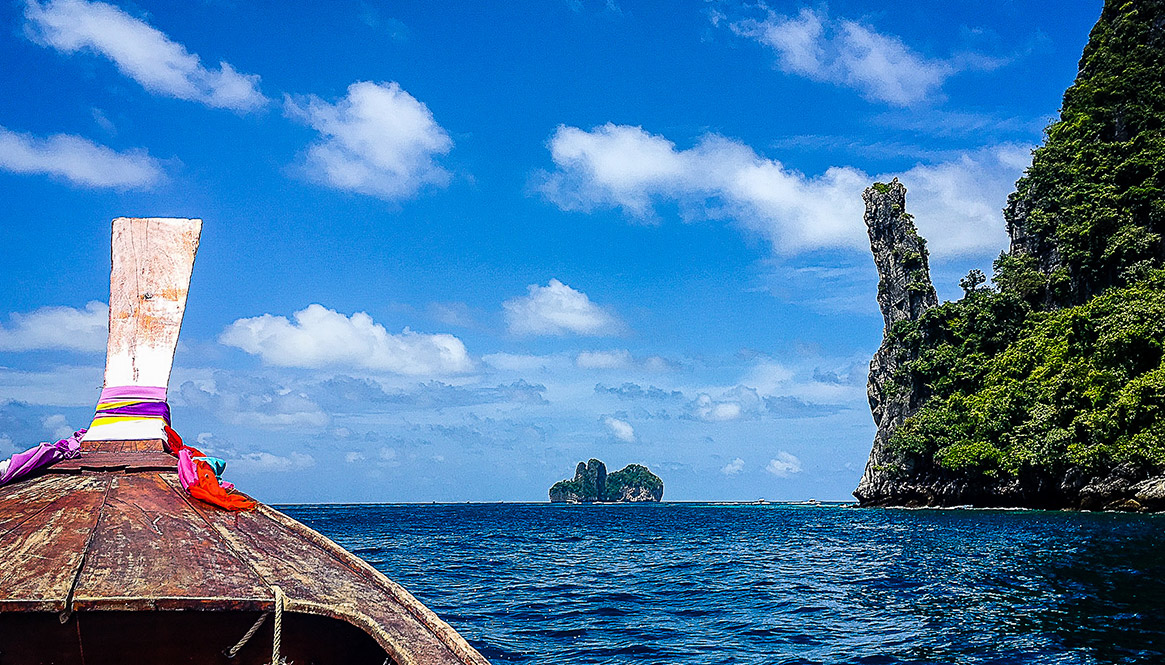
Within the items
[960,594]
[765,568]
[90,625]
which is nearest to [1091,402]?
[765,568]

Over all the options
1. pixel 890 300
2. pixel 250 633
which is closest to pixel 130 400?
pixel 250 633

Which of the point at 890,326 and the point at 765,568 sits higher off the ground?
the point at 890,326

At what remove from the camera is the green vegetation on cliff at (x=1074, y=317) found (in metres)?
40.1

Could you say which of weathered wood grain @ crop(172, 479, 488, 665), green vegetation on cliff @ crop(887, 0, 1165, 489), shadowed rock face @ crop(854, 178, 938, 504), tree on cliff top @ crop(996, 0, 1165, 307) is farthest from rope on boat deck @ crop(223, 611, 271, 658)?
shadowed rock face @ crop(854, 178, 938, 504)

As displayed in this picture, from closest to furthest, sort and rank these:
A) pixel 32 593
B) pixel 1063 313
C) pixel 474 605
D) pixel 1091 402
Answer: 1. pixel 32 593
2. pixel 474 605
3. pixel 1091 402
4. pixel 1063 313

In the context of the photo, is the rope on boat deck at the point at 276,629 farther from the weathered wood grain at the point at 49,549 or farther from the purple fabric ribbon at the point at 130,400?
the purple fabric ribbon at the point at 130,400

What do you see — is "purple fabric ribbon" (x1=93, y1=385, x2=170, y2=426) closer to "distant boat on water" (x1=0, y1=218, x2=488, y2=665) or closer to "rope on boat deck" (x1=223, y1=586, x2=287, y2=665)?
"distant boat on water" (x1=0, y1=218, x2=488, y2=665)

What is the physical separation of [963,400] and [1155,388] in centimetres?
1634

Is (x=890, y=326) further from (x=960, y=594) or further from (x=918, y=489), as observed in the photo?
(x=960, y=594)

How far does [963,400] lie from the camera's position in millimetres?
53594

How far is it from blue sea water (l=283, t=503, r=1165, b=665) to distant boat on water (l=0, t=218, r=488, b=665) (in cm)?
694

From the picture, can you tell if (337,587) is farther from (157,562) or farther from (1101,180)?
(1101,180)

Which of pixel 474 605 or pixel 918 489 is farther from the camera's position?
pixel 918 489

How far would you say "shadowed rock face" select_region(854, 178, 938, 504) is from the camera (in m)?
60.8
